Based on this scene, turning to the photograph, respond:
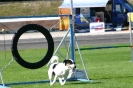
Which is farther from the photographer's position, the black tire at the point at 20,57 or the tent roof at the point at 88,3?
the tent roof at the point at 88,3

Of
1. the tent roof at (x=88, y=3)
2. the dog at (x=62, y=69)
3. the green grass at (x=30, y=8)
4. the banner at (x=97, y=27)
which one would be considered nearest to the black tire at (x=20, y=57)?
the dog at (x=62, y=69)

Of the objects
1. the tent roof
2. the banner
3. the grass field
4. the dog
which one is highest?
the dog

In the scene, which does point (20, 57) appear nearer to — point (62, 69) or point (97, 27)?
point (62, 69)

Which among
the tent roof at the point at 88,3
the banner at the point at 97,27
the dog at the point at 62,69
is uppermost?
the dog at the point at 62,69

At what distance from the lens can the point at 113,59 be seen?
23.5 metres

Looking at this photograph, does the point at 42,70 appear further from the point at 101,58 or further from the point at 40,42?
the point at 40,42

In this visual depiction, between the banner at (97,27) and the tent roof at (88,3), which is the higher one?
the tent roof at (88,3)

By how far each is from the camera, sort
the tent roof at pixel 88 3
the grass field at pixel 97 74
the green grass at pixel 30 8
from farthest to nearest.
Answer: the green grass at pixel 30 8
the tent roof at pixel 88 3
the grass field at pixel 97 74

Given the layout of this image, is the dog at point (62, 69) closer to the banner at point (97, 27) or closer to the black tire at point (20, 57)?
the black tire at point (20, 57)

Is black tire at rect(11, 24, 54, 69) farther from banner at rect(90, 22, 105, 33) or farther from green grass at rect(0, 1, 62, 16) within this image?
green grass at rect(0, 1, 62, 16)

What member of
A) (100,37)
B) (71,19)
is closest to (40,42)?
(100,37)

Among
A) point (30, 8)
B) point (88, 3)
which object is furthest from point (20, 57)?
point (30, 8)

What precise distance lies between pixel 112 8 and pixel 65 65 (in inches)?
1373

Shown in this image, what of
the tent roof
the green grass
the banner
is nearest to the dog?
the banner
